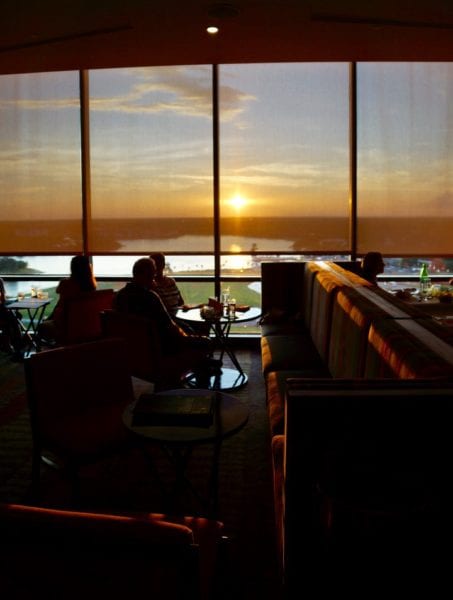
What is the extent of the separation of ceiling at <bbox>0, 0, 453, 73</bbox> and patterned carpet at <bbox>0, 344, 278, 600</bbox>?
3.22 meters

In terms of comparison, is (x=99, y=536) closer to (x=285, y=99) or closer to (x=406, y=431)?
(x=406, y=431)

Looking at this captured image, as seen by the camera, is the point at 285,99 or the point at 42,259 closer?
the point at 285,99

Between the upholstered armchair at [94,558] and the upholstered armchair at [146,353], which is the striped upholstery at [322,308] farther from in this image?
the upholstered armchair at [94,558]

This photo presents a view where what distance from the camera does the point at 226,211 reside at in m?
6.75

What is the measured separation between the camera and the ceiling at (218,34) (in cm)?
414

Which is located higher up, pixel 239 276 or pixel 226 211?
pixel 226 211

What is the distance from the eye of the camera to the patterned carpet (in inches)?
98.3

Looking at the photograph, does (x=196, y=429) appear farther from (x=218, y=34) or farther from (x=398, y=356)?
(x=218, y=34)

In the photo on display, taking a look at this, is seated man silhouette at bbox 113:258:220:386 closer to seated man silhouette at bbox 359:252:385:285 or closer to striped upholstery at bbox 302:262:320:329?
striped upholstery at bbox 302:262:320:329

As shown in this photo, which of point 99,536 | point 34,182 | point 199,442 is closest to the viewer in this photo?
point 99,536

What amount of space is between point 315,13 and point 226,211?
9.22ft

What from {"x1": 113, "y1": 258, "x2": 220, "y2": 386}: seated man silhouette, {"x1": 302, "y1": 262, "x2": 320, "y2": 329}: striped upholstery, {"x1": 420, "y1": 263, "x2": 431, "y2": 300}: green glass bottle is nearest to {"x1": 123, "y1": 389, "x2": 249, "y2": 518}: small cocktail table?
{"x1": 113, "y1": 258, "x2": 220, "y2": 386}: seated man silhouette

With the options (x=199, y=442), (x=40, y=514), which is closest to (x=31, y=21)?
(x=199, y=442)

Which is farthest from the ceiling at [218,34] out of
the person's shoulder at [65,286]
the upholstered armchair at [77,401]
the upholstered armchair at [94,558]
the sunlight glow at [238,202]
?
the upholstered armchair at [94,558]
